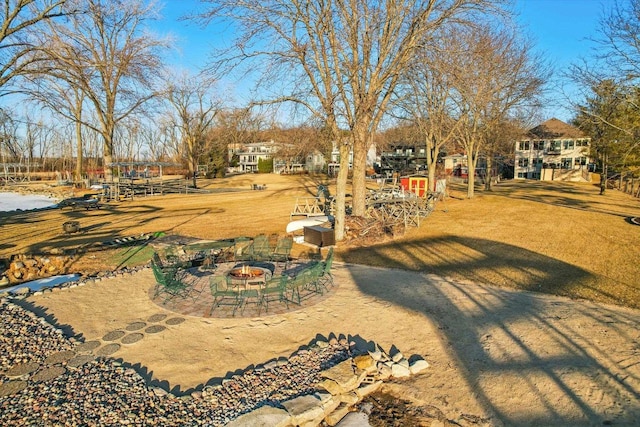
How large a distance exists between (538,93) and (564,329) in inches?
960

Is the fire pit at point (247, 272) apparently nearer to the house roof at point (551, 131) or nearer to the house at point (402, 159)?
the house at point (402, 159)

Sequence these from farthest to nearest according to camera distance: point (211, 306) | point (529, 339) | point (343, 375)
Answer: point (211, 306)
point (529, 339)
point (343, 375)

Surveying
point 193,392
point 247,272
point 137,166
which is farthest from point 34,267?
point 137,166

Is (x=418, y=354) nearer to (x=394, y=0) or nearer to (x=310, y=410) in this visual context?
(x=310, y=410)

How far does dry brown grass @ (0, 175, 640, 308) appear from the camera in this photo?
10.1 metres

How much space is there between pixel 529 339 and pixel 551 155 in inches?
2332

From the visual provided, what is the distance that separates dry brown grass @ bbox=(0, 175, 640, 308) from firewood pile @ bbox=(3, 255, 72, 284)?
1.67 feet

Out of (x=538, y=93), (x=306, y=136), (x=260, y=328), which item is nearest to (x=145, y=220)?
(x=306, y=136)

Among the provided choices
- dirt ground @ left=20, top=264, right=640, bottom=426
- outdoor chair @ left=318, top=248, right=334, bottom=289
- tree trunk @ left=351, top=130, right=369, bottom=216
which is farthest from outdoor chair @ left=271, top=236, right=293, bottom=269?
tree trunk @ left=351, top=130, right=369, bottom=216

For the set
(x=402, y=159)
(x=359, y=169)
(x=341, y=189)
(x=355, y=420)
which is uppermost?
(x=402, y=159)

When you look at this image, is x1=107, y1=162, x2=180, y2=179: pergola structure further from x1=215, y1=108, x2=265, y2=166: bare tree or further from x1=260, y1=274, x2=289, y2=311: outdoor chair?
x1=260, y1=274, x2=289, y2=311: outdoor chair

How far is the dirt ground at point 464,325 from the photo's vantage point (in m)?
4.91

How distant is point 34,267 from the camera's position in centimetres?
1110

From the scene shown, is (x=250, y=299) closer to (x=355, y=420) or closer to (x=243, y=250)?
(x=243, y=250)
